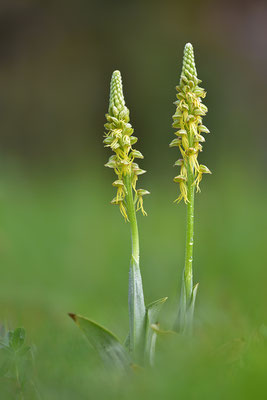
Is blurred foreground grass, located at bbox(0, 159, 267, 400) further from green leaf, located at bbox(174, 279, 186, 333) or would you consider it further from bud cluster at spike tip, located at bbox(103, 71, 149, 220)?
bud cluster at spike tip, located at bbox(103, 71, 149, 220)

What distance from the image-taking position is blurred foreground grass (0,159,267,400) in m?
0.45

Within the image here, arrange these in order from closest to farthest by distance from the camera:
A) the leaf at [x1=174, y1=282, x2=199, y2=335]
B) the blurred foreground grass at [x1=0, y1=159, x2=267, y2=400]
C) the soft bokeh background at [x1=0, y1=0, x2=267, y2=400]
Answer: the blurred foreground grass at [x1=0, y1=159, x2=267, y2=400]
the soft bokeh background at [x1=0, y1=0, x2=267, y2=400]
the leaf at [x1=174, y1=282, x2=199, y2=335]

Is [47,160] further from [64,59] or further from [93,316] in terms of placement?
[93,316]

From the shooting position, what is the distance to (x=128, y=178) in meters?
0.72

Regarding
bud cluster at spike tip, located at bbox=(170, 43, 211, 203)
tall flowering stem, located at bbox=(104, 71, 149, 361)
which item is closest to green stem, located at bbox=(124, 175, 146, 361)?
tall flowering stem, located at bbox=(104, 71, 149, 361)

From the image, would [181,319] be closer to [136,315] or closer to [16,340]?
[136,315]

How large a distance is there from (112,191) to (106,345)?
2.30 m

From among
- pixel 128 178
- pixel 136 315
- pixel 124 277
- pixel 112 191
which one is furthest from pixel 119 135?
pixel 112 191

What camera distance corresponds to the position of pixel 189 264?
69 centimetres

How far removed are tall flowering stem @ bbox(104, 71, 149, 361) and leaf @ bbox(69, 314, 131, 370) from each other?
3 cm

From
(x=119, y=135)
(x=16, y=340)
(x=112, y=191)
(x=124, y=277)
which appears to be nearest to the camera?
(x=16, y=340)

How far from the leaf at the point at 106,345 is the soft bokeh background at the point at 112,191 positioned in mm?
21

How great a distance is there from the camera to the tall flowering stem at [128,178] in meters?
0.67

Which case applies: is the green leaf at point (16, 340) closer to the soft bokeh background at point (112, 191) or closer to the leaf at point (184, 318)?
the soft bokeh background at point (112, 191)
